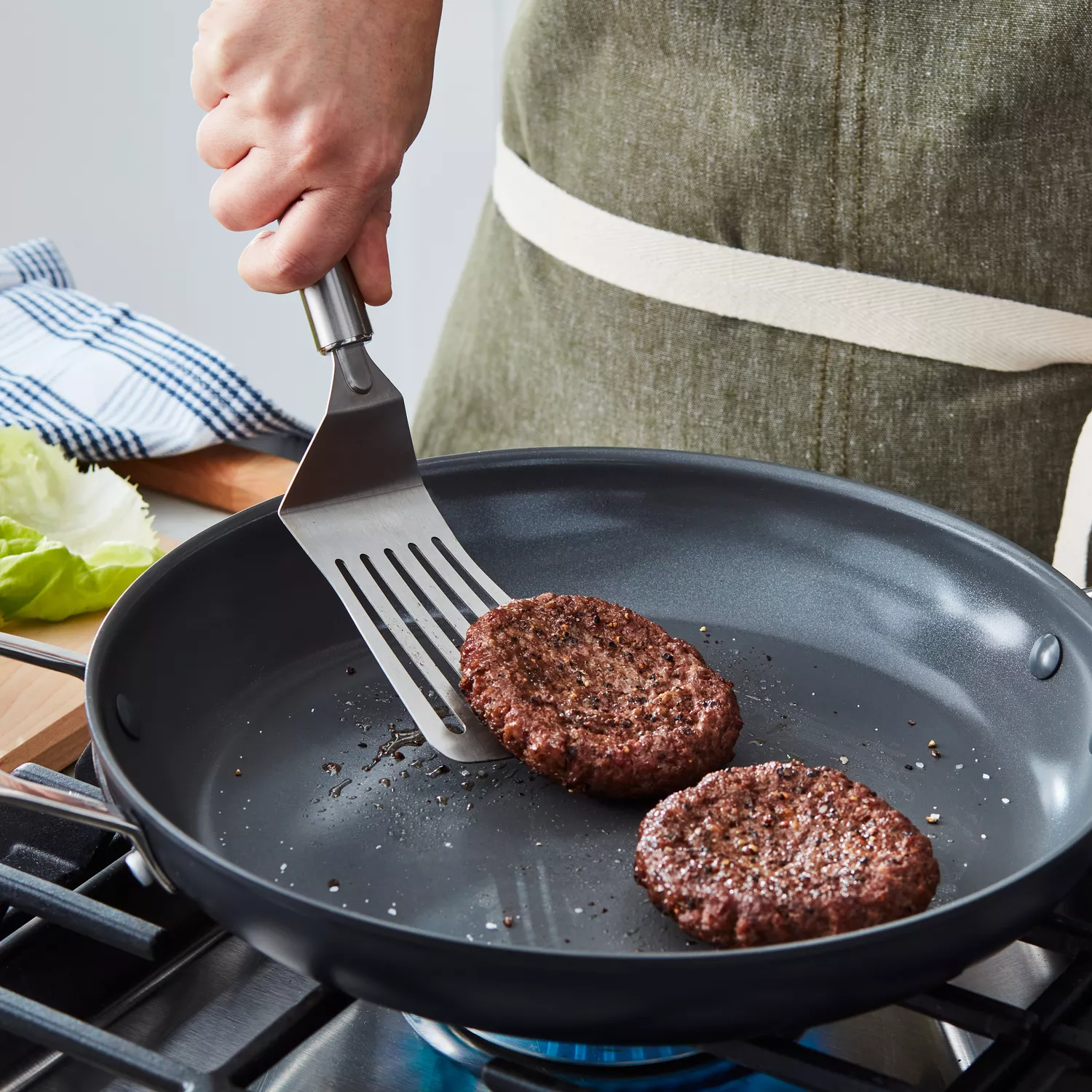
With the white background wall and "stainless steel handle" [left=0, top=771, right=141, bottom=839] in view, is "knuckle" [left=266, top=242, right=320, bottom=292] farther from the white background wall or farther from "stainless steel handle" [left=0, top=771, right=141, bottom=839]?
the white background wall

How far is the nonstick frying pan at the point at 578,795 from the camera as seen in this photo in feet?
1.84

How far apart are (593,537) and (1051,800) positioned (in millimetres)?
442

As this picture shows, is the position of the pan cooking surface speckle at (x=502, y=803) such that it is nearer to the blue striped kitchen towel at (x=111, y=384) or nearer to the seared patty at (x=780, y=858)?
the seared patty at (x=780, y=858)

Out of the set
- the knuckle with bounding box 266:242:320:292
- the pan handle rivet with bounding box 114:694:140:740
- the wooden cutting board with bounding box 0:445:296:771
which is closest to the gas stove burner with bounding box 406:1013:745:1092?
the pan handle rivet with bounding box 114:694:140:740

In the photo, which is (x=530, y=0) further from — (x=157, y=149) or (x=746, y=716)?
(x=157, y=149)

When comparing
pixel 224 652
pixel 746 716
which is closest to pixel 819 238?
pixel 746 716

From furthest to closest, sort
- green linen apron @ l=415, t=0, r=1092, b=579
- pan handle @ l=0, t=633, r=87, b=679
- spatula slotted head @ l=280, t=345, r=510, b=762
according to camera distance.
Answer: green linen apron @ l=415, t=0, r=1092, b=579 → spatula slotted head @ l=280, t=345, r=510, b=762 → pan handle @ l=0, t=633, r=87, b=679

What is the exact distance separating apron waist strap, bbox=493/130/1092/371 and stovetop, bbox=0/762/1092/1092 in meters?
0.61

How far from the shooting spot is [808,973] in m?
0.55

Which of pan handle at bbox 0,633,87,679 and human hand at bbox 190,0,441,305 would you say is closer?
pan handle at bbox 0,633,87,679

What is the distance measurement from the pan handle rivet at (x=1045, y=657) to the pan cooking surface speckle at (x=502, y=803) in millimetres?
55

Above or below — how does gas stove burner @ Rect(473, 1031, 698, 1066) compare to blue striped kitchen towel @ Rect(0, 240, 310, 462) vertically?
below

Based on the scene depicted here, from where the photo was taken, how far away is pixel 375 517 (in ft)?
3.32

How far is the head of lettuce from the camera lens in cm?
118
